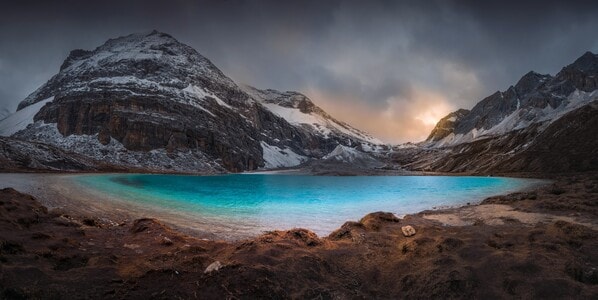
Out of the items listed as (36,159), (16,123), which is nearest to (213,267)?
(36,159)

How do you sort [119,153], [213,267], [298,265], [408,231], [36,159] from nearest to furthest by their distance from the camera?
1. [213,267]
2. [298,265]
3. [408,231]
4. [36,159]
5. [119,153]

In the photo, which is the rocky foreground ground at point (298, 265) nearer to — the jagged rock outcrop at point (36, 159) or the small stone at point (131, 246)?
the small stone at point (131, 246)

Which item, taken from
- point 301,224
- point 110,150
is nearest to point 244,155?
point 110,150

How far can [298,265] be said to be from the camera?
10992 millimetres

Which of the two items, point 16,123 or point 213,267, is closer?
point 213,267

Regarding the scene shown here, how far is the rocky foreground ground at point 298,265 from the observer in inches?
353

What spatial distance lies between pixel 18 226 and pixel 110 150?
153 metres

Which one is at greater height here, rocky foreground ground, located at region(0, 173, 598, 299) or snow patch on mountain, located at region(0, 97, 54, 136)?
snow patch on mountain, located at region(0, 97, 54, 136)

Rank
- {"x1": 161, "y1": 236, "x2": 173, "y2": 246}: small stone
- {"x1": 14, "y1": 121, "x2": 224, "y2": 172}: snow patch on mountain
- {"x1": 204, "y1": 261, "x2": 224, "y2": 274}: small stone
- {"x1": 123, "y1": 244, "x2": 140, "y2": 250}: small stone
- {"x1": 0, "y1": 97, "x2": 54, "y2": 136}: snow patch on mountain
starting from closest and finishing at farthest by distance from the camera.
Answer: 1. {"x1": 204, "y1": 261, "x2": 224, "y2": 274}: small stone
2. {"x1": 123, "y1": 244, "x2": 140, "y2": 250}: small stone
3. {"x1": 161, "y1": 236, "x2": 173, "y2": 246}: small stone
4. {"x1": 14, "y1": 121, "x2": 224, "y2": 172}: snow patch on mountain
5. {"x1": 0, "y1": 97, "x2": 54, "y2": 136}: snow patch on mountain

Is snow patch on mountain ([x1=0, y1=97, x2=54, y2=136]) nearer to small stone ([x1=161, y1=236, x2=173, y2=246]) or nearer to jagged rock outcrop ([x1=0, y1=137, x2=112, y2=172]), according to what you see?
jagged rock outcrop ([x1=0, y1=137, x2=112, y2=172])

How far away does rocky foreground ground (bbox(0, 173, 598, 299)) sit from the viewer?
8.96 meters

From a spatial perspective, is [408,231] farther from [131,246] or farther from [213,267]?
[131,246]

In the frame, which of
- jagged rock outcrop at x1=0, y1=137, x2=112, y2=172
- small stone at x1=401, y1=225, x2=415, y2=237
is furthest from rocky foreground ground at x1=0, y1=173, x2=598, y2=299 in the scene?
jagged rock outcrop at x1=0, y1=137, x2=112, y2=172

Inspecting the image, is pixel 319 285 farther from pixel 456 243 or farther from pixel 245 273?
pixel 456 243
